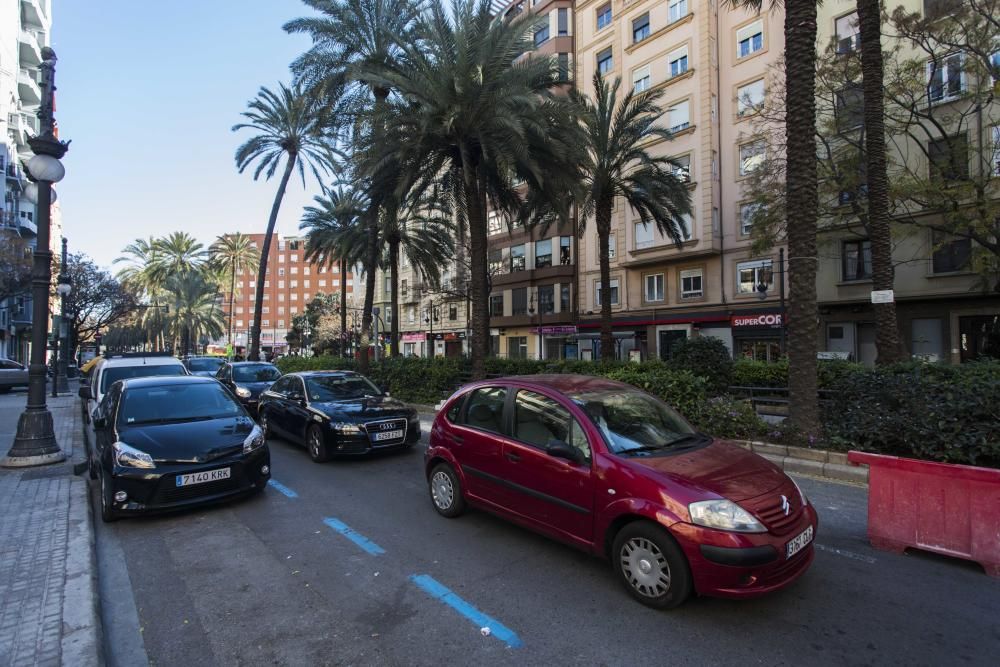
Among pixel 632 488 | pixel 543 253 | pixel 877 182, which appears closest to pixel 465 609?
pixel 632 488

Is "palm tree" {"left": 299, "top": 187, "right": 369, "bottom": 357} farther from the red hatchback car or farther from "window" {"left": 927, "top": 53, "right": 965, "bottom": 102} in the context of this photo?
"window" {"left": 927, "top": 53, "right": 965, "bottom": 102}

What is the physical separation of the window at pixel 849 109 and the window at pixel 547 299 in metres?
19.7

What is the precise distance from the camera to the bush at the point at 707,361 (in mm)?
11781

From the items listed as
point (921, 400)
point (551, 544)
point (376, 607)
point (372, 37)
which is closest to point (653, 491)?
point (551, 544)

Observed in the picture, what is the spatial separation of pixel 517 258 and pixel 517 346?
6.57 meters

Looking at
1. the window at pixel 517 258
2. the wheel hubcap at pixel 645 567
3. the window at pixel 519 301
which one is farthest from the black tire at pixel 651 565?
the window at pixel 517 258

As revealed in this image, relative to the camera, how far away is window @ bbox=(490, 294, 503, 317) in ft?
131

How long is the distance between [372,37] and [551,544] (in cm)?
1908

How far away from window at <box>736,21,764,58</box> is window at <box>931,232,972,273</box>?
505 inches

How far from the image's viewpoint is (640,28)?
3114cm

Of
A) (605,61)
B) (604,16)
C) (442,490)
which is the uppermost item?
(604,16)

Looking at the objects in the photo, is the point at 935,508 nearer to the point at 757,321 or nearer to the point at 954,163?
the point at 954,163

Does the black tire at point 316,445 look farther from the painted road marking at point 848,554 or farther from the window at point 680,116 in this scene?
the window at point 680,116

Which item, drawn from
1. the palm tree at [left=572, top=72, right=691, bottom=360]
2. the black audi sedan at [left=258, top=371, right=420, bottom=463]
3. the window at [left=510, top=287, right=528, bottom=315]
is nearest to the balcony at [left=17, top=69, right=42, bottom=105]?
the window at [left=510, top=287, right=528, bottom=315]
